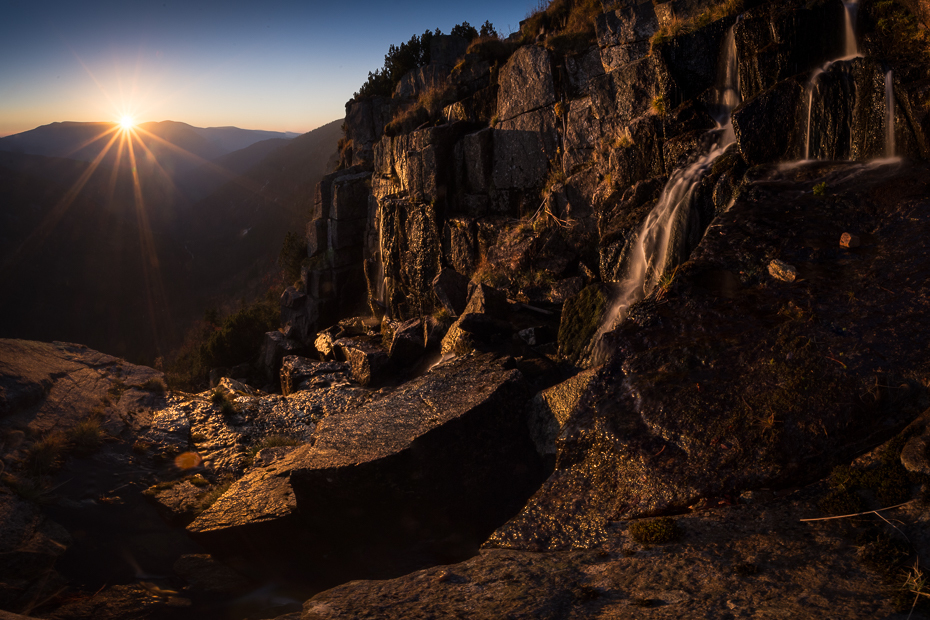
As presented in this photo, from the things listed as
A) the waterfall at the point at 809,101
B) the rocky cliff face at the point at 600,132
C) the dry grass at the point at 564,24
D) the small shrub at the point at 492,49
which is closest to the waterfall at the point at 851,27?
the rocky cliff face at the point at 600,132

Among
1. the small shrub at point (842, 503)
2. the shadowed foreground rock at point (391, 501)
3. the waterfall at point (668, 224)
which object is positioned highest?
the waterfall at point (668, 224)

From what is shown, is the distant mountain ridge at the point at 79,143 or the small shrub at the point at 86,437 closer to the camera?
the small shrub at the point at 86,437

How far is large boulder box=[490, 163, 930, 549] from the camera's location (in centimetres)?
462

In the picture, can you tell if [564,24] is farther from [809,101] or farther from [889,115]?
[889,115]

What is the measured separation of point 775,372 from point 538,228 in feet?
38.1

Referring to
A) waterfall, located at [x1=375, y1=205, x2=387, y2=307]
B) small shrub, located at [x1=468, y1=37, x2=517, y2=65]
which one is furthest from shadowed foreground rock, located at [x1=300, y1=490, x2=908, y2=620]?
waterfall, located at [x1=375, y1=205, x2=387, y2=307]

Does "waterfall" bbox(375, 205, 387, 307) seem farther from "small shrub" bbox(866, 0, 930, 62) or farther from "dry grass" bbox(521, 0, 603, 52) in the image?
"small shrub" bbox(866, 0, 930, 62)

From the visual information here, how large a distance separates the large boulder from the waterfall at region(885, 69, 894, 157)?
136cm

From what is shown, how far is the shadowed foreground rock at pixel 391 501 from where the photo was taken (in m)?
6.72

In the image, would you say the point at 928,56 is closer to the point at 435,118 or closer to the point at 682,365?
the point at 682,365

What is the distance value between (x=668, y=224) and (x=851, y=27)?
5.02 metres

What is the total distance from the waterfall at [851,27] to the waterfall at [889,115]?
79.8 inches

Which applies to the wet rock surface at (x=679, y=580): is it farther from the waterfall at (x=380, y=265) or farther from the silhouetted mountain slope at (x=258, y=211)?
the silhouetted mountain slope at (x=258, y=211)

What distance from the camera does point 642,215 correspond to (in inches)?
449
